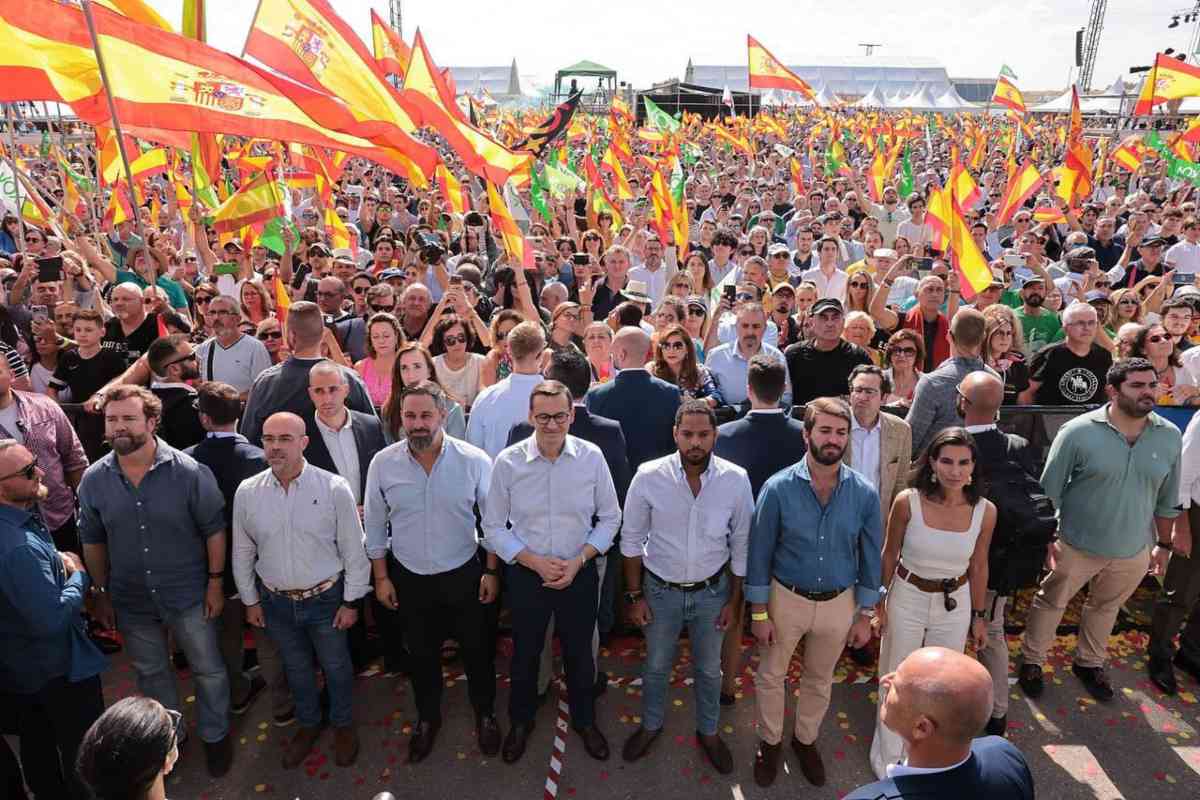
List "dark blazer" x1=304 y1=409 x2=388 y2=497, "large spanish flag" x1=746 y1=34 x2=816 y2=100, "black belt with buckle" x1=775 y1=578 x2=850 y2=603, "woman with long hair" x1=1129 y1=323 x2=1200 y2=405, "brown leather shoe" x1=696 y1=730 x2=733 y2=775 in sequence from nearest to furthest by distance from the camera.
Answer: "black belt with buckle" x1=775 y1=578 x2=850 y2=603
"brown leather shoe" x1=696 y1=730 x2=733 y2=775
"dark blazer" x1=304 y1=409 x2=388 y2=497
"woman with long hair" x1=1129 y1=323 x2=1200 y2=405
"large spanish flag" x1=746 y1=34 x2=816 y2=100

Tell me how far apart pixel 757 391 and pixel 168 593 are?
10.6 feet

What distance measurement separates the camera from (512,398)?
14.9ft

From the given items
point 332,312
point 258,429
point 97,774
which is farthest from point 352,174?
point 97,774

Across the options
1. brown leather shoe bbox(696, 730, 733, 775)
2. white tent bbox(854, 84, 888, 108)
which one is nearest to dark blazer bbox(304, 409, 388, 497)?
brown leather shoe bbox(696, 730, 733, 775)

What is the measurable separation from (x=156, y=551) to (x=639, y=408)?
2.74 meters

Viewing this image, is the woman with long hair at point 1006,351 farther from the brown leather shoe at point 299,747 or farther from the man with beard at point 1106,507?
the brown leather shoe at point 299,747

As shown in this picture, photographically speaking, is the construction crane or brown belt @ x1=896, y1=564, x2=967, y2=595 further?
the construction crane

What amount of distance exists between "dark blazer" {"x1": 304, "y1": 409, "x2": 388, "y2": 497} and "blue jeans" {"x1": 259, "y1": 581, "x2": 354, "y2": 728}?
73 centimetres

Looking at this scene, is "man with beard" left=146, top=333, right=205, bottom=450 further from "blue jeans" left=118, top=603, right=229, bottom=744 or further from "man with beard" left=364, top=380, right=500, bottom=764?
"man with beard" left=364, top=380, right=500, bottom=764

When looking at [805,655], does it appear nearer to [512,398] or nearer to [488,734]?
[488,734]

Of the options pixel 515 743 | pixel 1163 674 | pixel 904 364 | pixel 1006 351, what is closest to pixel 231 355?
pixel 515 743

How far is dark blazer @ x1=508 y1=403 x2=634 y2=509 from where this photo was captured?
4.15m

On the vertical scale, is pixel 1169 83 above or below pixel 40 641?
above

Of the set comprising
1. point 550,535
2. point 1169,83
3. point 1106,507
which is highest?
point 1169,83
